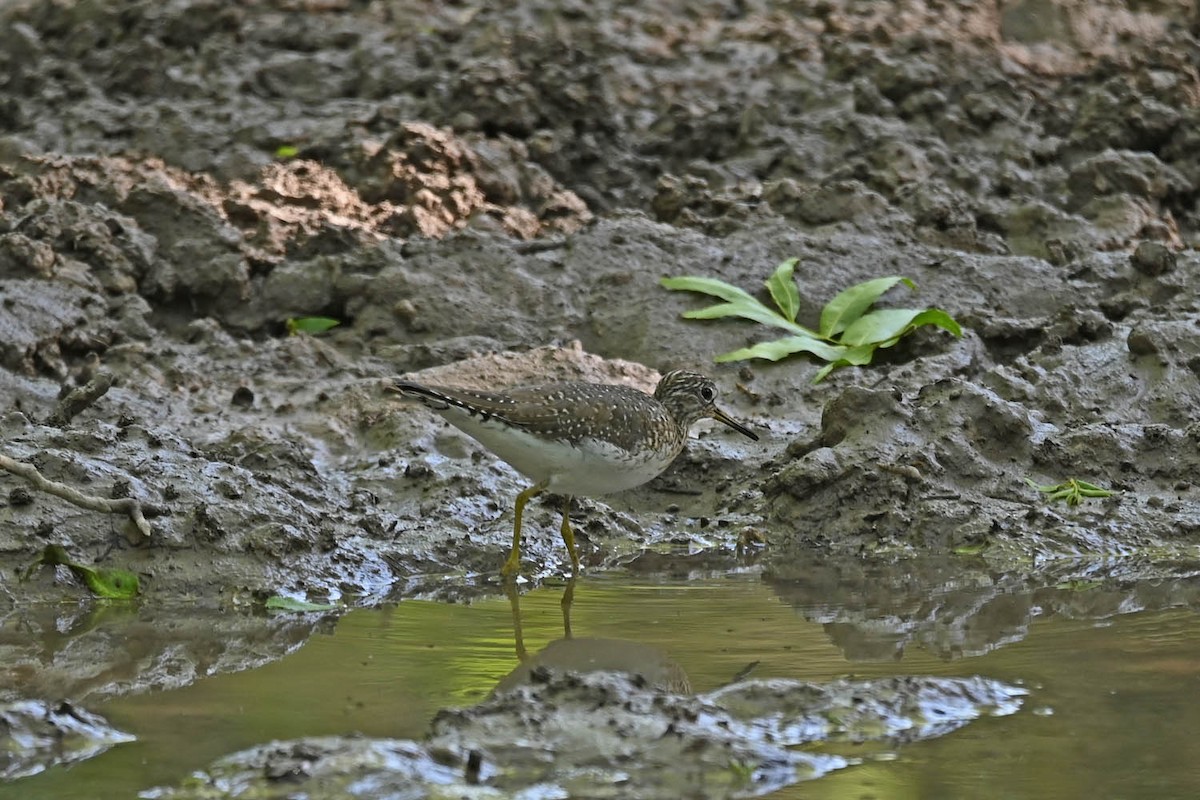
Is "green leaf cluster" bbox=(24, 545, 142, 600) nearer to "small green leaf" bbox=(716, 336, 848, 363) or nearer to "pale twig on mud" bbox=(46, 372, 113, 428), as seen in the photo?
"pale twig on mud" bbox=(46, 372, 113, 428)

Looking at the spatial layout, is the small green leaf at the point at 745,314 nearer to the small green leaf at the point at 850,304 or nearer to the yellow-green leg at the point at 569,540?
the small green leaf at the point at 850,304

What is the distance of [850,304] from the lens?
1060 centimetres

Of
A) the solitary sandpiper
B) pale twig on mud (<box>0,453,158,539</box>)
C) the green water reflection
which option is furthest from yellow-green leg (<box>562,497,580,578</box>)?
pale twig on mud (<box>0,453,158,539</box>)

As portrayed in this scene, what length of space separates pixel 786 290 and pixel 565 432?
126 inches

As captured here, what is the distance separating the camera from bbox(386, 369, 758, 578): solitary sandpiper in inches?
312

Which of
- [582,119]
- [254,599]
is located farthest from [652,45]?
[254,599]

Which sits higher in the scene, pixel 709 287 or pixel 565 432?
pixel 565 432

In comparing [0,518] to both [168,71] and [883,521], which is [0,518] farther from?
[168,71]

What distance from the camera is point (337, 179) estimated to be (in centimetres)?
1223

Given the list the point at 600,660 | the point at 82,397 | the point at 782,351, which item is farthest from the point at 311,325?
the point at 600,660

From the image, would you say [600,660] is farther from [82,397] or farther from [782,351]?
[782,351]

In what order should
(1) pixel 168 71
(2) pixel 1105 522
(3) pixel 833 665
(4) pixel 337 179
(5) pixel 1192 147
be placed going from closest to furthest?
1. (3) pixel 833 665
2. (2) pixel 1105 522
3. (4) pixel 337 179
4. (5) pixel 1192 147
5. (1) pixel 168 71

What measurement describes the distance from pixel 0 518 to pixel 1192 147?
9.26 meters

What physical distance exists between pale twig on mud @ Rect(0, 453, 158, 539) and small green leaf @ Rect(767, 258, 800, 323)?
449 centimetres
